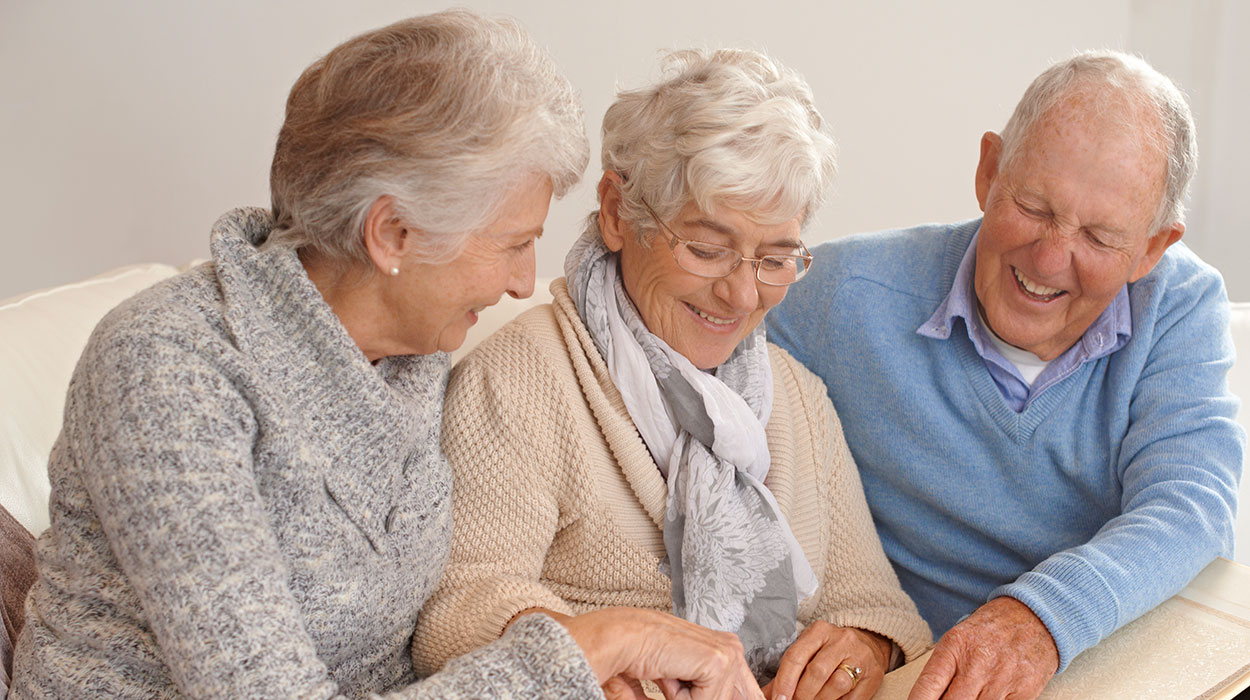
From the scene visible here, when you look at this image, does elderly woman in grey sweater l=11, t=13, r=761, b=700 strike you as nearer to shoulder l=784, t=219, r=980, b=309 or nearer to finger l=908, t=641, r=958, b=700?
finger l=908, t=641, r=958, b=700

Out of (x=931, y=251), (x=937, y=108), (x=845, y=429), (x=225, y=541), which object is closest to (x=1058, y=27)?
(x=937, y=108)

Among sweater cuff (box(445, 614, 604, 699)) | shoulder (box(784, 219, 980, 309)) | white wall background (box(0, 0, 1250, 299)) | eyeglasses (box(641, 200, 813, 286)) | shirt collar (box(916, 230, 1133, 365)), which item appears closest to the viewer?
sweater cuff (box(445, 614, 604, 699))

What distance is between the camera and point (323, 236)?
4.11 feet

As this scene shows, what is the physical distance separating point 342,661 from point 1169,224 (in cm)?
136

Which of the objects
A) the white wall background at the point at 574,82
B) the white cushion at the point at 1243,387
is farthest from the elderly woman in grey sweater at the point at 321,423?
the white cushion at the point at 1243,387

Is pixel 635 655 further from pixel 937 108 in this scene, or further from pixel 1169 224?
pixel 937 108

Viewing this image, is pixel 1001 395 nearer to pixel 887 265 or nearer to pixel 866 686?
pixel 887 265

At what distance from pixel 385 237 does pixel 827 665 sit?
0.87 meters

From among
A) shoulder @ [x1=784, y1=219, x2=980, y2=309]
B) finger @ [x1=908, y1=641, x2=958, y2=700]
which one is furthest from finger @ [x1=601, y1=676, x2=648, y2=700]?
shoulder @ [x1=784, y1=219, x2=980, y2=309]

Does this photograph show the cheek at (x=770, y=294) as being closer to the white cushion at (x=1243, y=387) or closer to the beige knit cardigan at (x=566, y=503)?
the beige knit cardigan at (x=566, y=503)

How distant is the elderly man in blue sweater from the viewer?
1.52 metres

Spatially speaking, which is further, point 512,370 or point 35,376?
point 35,376

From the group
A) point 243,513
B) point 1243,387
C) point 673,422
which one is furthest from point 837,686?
point 1243,387

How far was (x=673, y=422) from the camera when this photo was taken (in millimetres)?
1651
